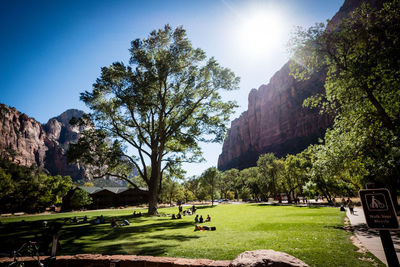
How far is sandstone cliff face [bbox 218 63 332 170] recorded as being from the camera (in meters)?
123

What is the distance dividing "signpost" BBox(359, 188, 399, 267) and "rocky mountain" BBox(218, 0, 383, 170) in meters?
124

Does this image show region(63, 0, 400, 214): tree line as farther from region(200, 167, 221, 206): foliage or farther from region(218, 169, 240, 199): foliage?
region(218, 169, 240, 199): foliage

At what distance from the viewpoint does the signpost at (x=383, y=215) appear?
3.05 m

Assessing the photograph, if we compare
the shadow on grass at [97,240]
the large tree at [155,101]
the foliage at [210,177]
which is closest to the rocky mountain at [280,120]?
the foliage at [210,177]

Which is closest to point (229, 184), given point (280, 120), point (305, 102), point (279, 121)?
point (279, 121)

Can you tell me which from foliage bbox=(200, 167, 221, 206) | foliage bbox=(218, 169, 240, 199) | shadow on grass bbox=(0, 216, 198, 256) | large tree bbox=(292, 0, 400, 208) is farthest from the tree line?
foliage bbox=(218, 169, 240, 199)

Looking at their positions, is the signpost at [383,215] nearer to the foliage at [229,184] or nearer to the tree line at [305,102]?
the tree line at [305,102]

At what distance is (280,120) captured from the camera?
14638cm

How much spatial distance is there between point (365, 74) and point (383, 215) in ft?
34.7

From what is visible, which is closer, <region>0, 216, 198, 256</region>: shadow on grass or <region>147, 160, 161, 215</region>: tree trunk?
<region>0, 216, 198, 256</region>: shadow on grass

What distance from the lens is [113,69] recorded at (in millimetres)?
21922

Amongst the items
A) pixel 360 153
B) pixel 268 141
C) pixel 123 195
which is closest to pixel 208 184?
pixel 123 195

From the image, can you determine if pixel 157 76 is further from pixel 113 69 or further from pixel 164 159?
pixel 164 159

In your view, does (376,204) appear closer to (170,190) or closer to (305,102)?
(305,102)
